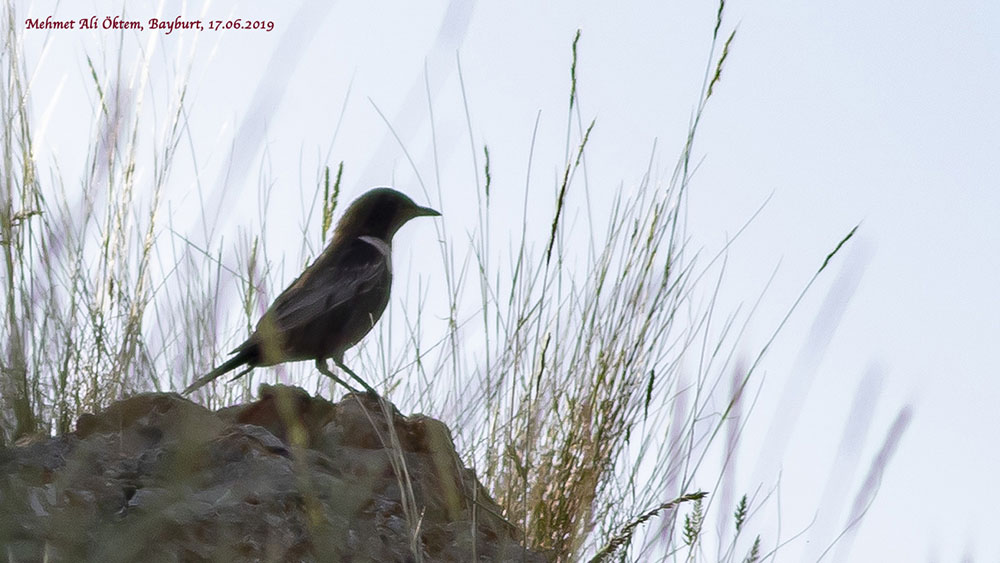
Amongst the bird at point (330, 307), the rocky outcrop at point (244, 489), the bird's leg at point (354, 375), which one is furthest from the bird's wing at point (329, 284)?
the rocky outcrop at point (244, 489)

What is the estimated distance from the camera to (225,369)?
3424 mm

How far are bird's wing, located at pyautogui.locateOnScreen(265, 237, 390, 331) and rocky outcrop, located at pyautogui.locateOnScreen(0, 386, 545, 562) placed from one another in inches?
35.0

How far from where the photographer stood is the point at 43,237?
305cm

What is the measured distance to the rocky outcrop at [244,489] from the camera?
2.05 meters

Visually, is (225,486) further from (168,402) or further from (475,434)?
(475,434)

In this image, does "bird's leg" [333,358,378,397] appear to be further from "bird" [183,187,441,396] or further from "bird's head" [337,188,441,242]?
"bird's head" [337,188,441,242]

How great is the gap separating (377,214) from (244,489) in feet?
7.43

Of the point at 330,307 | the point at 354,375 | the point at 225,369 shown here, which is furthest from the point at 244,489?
the point at 330,307

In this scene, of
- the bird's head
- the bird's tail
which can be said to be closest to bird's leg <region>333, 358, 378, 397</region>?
the bird's tail

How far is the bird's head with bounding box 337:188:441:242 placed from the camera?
176 inches

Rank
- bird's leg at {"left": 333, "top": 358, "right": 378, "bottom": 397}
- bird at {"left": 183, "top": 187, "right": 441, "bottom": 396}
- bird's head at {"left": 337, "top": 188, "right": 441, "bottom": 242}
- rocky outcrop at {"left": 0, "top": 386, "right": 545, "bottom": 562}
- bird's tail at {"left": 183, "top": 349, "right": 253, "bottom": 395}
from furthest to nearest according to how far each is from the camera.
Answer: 1. bird's head at {"left": 337, "top": 188, "right": 441, "bottom": 242}
2. bird at {"left": 183, "top": 187, "right": 441, "bottom": 396}
3. bird's leg at {"left": 333, "top": 358, "right": 378, "bottom": 397}
4. bird's tail at {"left": 183, "top": 349, "right": 253, "bottom": 395}
5. rocky outcrop at {"left": 0, "top": 386, "right": 545, "bottom": 562}

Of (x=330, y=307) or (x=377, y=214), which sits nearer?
(x=330, y=307)

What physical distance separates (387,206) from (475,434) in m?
1.46

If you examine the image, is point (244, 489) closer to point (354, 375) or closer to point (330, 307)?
point (354, 375)
